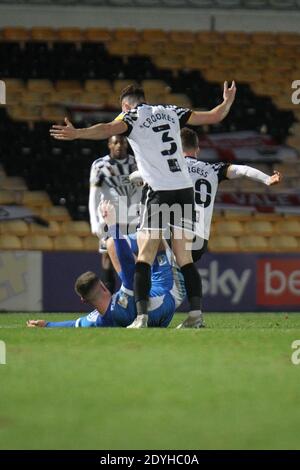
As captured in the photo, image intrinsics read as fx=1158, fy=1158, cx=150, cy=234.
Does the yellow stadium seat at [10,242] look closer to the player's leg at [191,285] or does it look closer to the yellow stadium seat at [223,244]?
the yellow stadium seat at [223,244]

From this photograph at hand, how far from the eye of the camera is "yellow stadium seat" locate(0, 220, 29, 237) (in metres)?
14.3

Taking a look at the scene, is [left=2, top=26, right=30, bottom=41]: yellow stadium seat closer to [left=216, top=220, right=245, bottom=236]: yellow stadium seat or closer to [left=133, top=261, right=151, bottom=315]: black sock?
[left=216, top=220, right=245, bottom=236]: yellow stadium seat

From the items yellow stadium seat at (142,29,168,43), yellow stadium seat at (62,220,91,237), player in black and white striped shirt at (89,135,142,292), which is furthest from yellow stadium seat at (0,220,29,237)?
yellow stadium seat at (142,29,168,43)

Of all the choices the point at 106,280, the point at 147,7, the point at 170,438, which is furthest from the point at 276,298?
the point at 170,438

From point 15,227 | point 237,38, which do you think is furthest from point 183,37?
point 15,227

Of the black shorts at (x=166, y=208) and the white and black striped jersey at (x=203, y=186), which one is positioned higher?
the white and black striped jersey at (x=203, y=186)

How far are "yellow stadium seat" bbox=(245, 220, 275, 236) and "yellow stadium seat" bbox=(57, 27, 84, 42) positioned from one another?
11.5ft

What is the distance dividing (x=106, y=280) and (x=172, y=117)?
365 cm

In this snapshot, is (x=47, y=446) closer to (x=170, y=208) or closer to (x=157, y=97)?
(x=170, y=208)

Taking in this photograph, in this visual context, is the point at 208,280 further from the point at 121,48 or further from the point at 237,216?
the point at 121,48

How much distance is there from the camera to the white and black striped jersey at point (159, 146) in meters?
8.76

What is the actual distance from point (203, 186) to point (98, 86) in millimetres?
6472

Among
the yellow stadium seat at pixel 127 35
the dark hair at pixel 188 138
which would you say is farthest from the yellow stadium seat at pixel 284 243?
the dark hair at pixel 188 138

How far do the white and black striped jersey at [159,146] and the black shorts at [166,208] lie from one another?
1.9 inches
